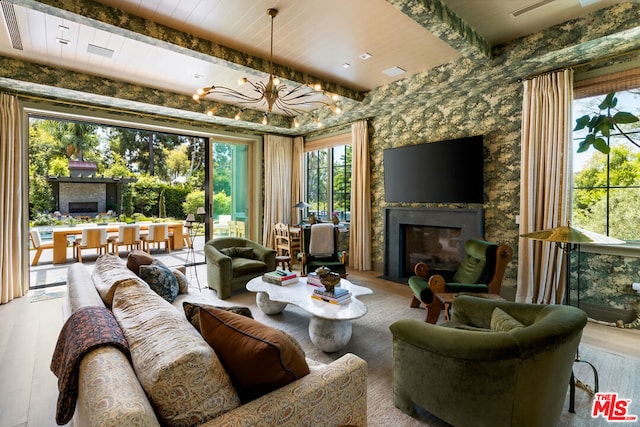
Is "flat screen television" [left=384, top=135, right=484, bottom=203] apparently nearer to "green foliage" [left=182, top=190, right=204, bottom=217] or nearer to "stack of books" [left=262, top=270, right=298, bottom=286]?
"stack of books" [left=262, top=270, right=298, bottom=286]

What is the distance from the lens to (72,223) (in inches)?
348

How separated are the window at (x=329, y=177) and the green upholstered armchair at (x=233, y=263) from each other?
86.8 inches

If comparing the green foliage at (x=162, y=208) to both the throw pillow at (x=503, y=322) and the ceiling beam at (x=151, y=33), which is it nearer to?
the ceiling beam at (x=151, y=33)

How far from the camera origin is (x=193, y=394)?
1103 millimetres

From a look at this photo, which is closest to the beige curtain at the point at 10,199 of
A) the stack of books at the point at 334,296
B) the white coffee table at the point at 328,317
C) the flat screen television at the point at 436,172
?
the white coffee table at the point at 328,317

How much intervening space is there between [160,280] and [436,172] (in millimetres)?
3873

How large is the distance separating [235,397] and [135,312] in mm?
851

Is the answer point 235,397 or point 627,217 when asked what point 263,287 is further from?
point 627,217

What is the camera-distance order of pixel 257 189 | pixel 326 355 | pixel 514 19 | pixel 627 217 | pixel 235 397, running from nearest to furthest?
pixel 235 397 < pixel 326 355 < pixel 514 19 < pixel 627 217 < pixel 257 189

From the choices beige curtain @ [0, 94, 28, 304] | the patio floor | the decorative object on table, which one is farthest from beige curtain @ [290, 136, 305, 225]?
beige curtain @ [0, 94, 28, 304]

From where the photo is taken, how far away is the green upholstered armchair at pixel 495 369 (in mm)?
1522

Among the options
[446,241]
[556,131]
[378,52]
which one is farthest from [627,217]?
[378,52]

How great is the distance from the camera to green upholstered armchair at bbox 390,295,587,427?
1522mm

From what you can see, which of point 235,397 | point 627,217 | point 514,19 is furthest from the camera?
point 627,217
